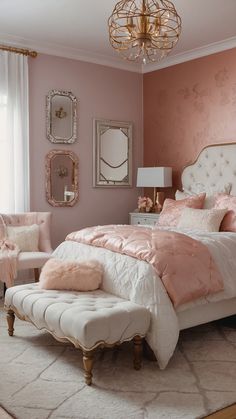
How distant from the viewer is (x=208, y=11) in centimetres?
430

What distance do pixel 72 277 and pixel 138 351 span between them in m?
0.70

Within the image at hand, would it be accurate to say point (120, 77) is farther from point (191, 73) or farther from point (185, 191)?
point (185, 191)

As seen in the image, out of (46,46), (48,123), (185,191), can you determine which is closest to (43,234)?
(48,123)

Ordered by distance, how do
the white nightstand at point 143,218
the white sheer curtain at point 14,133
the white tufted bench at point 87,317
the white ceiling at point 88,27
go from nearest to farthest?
the white tufted bench at point 87,317 → the white ceiling at point 88,27 → the white sheer curtain at point 14,133 → the white nightstand at point 143,218

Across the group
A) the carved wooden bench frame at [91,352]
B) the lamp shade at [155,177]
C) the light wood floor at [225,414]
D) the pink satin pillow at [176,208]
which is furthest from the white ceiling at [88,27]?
the light wood floor at [225,414]

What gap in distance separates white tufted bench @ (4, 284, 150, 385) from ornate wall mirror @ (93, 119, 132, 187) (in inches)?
114

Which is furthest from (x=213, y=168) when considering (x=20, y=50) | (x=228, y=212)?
(x=20, y=50)

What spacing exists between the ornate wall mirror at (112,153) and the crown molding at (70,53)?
0.73 m

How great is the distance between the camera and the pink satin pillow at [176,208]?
4723 millimetres

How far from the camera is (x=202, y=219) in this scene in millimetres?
4359

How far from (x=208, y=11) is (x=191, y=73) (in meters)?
1.36

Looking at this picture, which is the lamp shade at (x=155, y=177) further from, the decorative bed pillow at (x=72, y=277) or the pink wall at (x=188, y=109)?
the decorative bed pillow at (x=72, y=277)

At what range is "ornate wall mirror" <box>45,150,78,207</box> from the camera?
5484 millimetres

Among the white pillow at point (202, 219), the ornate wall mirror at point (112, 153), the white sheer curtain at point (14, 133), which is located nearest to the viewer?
the white pillow at point (202, 219)
